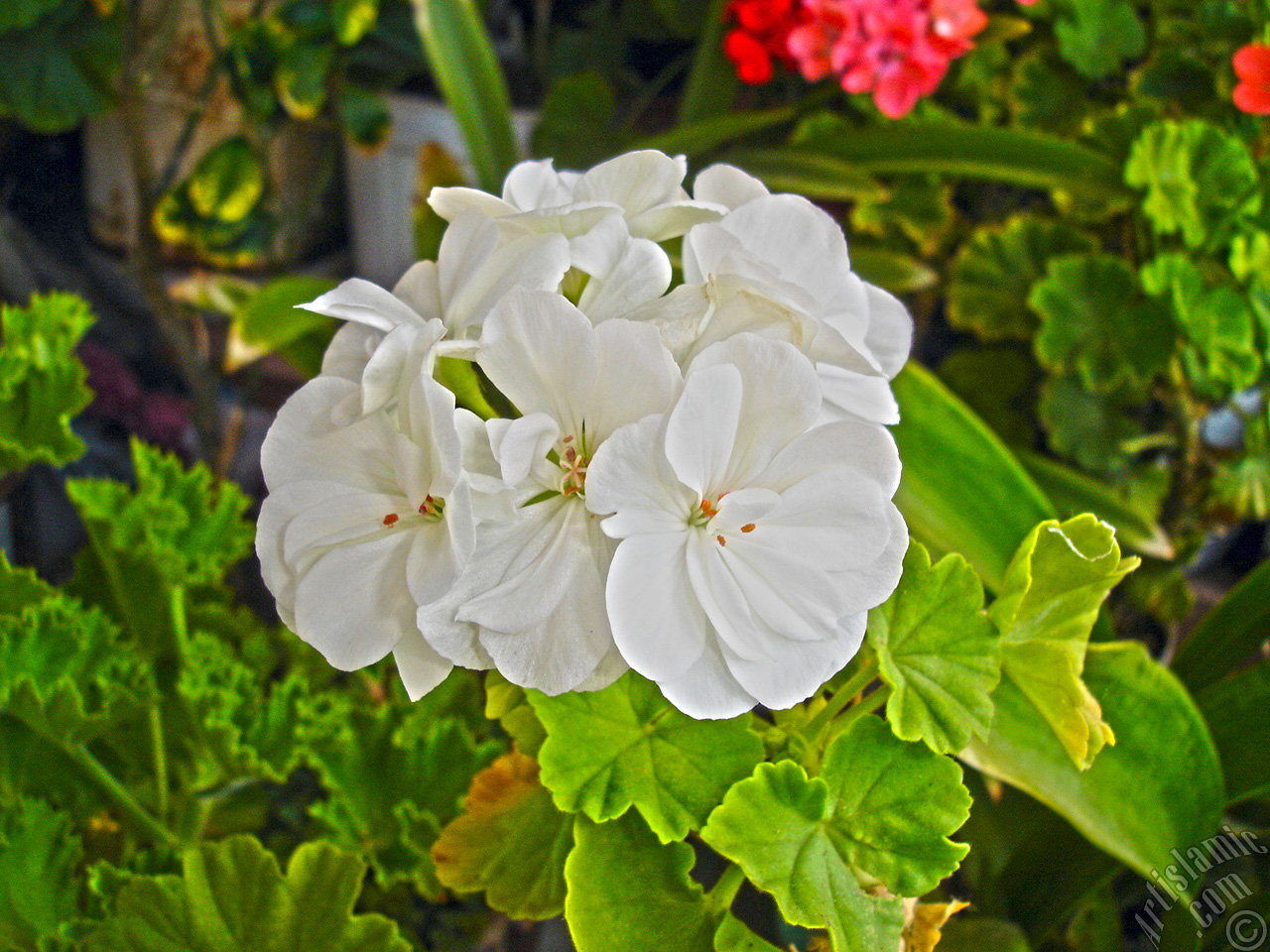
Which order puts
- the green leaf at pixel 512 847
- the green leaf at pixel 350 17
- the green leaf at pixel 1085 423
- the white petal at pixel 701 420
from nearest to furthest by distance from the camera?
the white petal at pixel 701 420
the green leaf at pixel 512 847
the green leaf at pixel 1085 423
the green leaf at pixel 350 17

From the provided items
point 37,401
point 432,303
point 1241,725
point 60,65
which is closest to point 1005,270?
point 1241,725

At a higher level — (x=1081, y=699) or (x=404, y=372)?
(x=404, y=372)

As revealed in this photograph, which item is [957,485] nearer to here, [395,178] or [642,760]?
[642,760]

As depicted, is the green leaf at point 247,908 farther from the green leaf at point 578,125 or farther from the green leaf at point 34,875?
the green leaf at point 578,125

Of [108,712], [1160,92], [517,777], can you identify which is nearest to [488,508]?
[517,777]

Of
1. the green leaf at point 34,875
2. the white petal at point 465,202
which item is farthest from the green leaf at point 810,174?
the green leaf at point 34,875

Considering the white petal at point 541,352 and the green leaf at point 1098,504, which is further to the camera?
the green leaf at point 1098,504

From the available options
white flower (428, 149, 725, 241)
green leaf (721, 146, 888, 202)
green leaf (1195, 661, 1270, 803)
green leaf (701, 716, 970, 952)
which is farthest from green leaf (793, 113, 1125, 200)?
green leaf (701, 716, 970, 952)

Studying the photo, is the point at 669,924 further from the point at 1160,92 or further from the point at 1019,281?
the point at 1160,92
